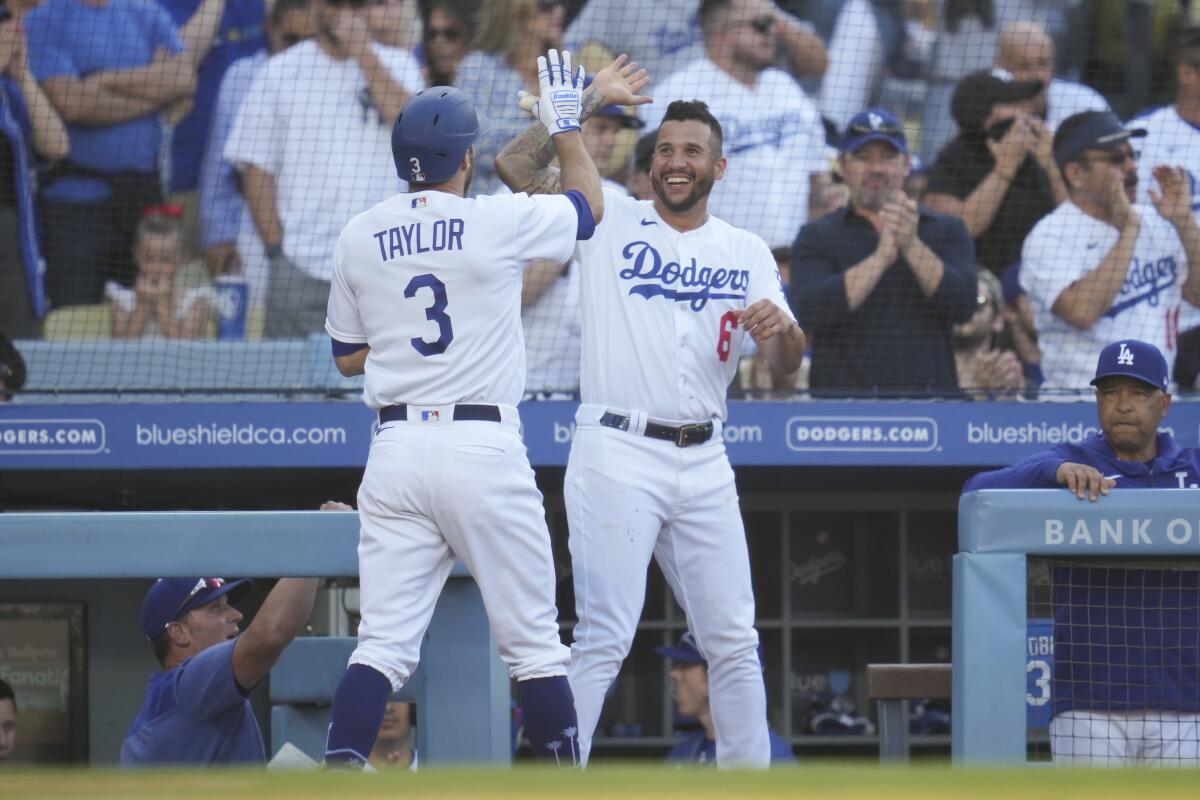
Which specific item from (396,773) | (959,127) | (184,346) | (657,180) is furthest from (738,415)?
(396,773)

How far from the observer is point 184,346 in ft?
23.2

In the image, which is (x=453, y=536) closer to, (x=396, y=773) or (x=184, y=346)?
(x=396, y=773)

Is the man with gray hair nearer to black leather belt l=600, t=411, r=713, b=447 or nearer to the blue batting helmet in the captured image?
black leather belt l=600, t=411, r=713, b=447

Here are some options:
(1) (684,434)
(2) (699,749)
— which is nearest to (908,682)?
(2) (699,749)

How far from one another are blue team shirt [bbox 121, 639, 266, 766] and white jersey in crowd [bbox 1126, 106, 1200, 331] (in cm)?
487

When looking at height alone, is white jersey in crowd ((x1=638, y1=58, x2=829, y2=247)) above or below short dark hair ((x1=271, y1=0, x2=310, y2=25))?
below

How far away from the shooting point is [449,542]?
348cm

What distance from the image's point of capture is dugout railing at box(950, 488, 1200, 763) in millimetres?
3510

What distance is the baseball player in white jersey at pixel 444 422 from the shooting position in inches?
134

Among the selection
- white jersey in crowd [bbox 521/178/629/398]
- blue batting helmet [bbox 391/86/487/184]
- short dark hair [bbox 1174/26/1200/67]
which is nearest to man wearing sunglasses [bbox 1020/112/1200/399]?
short dark hair [bbox 1174/26/1200/67]

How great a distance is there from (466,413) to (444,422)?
1.9 inches

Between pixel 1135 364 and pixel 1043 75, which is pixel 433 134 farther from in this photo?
pixel 1043 75

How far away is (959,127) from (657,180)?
143 inches

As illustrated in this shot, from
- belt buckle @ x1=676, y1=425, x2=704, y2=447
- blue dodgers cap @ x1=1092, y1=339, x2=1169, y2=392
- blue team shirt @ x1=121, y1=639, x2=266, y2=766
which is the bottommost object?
A: blue team shirt @ x1=121, y1=639, x2=266, y2=766
